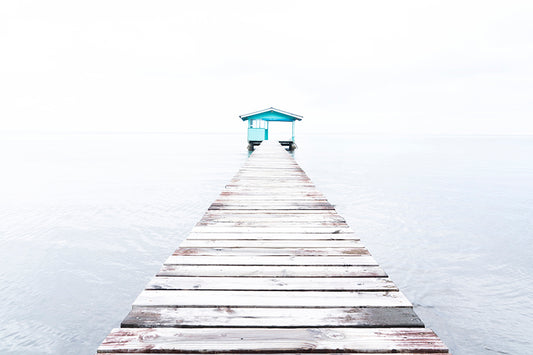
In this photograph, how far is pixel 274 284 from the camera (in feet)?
8.91

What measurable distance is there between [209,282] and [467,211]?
1630cm

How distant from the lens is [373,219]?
44.6ft

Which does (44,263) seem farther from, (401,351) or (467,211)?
(467,211)

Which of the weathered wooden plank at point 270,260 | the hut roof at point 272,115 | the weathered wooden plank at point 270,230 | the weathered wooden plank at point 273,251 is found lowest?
the weathered wooden plank at point 270,230

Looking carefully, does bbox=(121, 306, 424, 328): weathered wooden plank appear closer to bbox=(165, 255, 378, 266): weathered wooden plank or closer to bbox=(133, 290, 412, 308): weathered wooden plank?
bbox=(133, 290, 412, 308): weathered wooden plank

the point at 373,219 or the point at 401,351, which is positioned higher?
the point at 401,351

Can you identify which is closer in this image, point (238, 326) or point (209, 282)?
point (238, 326)

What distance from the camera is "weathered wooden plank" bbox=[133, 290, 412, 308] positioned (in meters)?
2.37

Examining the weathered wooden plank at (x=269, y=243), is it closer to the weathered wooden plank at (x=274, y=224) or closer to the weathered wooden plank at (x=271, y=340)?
the weathered wooden plank at (x=274, y=224)

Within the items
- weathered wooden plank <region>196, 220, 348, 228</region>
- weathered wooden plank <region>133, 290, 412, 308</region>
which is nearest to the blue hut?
weathered wooden plank <region>196, 220, 348, 228</region>

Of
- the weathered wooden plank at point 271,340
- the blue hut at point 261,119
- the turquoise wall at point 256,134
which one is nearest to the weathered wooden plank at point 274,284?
the weathered wooden plank at point 271,340

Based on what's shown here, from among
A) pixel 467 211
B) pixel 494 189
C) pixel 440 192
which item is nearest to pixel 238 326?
pixel 467 211

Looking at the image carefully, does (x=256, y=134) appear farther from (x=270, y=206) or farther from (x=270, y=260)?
(x=270, y=260)

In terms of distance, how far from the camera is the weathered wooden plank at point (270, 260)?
10.4ft
